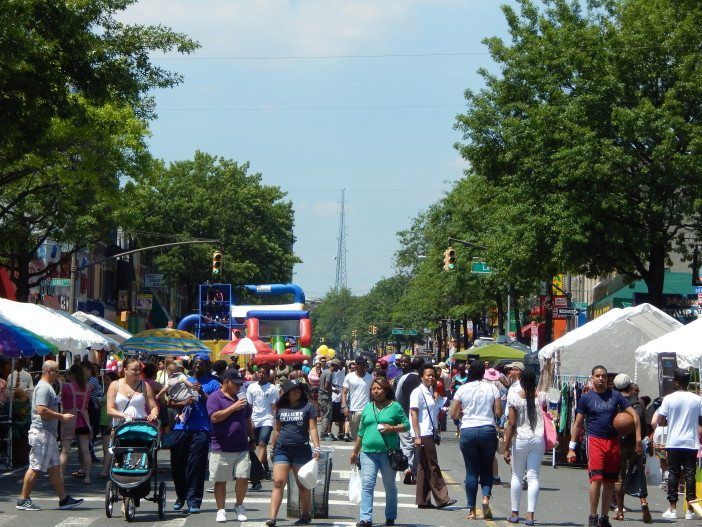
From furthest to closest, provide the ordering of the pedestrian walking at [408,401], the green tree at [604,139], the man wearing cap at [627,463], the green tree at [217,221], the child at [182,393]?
the green tree at [217,221]
the green tree at [604,139]
the pedestrian walking at [408,401]
the man wearing cap at [627,463]
the child at [182,393]

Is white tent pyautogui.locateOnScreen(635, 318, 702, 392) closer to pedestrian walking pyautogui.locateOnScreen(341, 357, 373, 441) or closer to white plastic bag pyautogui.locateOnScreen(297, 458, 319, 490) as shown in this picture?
pedestrian walking pyautogui.locateOnScreen(341, 357, 373, 441)

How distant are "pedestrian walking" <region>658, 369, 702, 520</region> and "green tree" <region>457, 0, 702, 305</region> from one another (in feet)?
58.0

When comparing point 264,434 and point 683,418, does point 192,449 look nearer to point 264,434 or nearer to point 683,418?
point 264,434

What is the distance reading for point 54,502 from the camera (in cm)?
1520

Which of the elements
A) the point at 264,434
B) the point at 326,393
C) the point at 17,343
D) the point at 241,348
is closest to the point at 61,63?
the point at 17,343

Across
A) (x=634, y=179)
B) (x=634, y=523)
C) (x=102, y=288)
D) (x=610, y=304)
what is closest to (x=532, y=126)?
(x=634, y=179)

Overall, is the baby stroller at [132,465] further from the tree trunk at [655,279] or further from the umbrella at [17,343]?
the tree trunk at [655,279]

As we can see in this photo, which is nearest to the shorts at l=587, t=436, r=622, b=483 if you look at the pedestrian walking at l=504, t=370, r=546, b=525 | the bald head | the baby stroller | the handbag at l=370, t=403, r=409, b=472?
the pedestrian walking at l=504, t=370, r=546, b=525

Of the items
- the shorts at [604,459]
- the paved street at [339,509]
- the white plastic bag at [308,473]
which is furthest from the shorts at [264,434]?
the shorts at [604,459]

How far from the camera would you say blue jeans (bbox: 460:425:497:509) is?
13.5m

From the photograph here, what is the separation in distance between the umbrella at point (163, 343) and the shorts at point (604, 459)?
17218mm

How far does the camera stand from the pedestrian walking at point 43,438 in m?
14.1

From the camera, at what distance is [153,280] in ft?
250

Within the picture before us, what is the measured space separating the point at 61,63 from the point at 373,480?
1095cm
